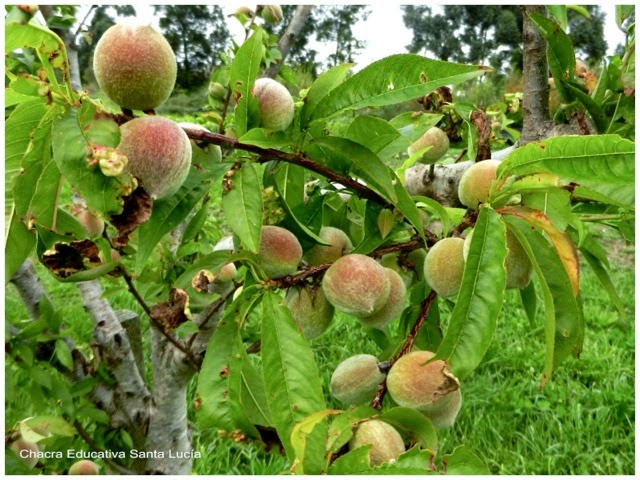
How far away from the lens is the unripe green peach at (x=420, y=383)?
2.40 feet

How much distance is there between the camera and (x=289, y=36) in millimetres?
1860

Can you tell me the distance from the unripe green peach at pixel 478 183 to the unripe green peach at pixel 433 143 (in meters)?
0.27

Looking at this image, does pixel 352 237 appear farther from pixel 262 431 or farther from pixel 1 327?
pixel 1 327

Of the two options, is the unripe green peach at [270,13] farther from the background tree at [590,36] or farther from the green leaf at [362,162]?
the background tree at [590,36]

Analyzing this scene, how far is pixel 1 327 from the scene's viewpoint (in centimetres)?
107

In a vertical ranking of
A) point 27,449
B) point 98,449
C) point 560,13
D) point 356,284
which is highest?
point 560,13

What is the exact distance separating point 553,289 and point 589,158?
16 centimetres

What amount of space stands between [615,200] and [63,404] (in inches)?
52.6

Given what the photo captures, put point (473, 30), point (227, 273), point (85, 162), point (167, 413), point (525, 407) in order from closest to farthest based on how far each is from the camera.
→ point (85, 162), point (227, 273), point (167, 413), point (525, 407), point (473, 30)

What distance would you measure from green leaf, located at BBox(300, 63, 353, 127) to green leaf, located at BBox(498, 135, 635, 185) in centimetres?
27

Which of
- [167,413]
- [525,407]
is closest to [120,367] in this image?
[167,413]

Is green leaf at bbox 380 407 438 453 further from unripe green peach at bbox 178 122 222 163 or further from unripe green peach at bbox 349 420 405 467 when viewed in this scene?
unripe green peach at bbox 178 122 222 163

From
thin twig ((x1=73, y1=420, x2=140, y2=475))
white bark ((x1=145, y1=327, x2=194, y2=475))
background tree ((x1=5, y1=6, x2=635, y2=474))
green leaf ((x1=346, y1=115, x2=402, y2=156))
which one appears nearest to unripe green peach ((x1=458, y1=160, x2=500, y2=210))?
background tree ((x1=5, y1=6, x2=635, y2=474))

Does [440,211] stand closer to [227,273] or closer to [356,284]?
[356,284]
